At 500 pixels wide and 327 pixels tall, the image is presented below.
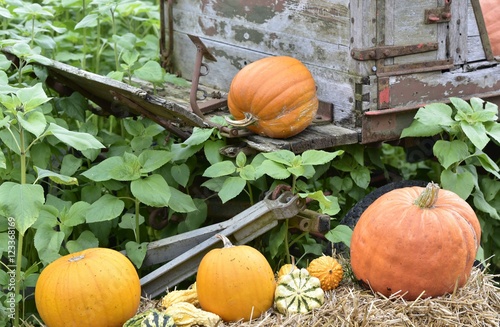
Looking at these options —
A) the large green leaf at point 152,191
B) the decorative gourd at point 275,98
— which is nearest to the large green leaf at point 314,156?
the decorative gourd at point 275,98

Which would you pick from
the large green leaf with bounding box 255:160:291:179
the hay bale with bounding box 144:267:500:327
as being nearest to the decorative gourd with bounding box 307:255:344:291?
the hay bale with bounding box 144:267:500:327

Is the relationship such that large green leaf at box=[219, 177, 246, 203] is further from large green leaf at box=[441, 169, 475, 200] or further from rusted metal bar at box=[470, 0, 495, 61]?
rusted metal bar at box=[470, 0, 495, 61]

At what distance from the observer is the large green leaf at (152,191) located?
3.67m

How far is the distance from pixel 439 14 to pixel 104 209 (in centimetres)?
183

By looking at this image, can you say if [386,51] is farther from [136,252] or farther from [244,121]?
[136,252]

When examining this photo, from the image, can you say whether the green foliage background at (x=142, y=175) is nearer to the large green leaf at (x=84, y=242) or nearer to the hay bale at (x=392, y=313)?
the large green leaf at (x=84, y=242)

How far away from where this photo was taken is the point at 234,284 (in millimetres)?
3314

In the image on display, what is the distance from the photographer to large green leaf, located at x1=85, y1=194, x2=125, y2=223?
Answer: 3.70m

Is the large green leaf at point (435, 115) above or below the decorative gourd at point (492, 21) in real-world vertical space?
below

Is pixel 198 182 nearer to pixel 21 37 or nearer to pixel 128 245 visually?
pixel 128 245

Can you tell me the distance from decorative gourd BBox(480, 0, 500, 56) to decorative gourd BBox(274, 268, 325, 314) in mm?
1936

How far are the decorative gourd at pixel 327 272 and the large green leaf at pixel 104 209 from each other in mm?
910

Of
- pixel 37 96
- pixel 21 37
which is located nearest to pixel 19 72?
pixel 21 37

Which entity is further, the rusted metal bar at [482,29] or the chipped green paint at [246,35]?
the chipped green paint at [246,35]
